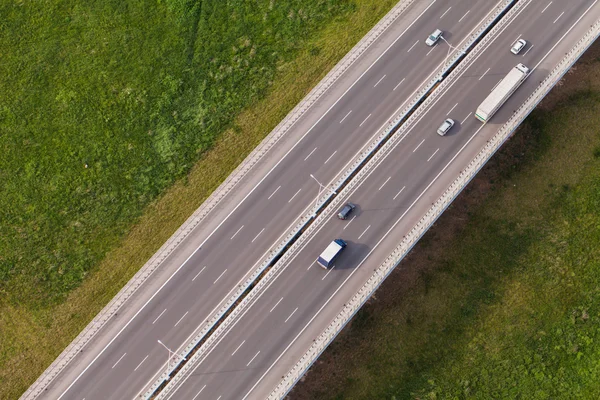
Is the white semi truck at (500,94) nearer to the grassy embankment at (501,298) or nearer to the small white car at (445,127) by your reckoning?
the small white car at (445,127)

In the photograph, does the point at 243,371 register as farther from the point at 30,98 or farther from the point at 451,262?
the point at 30,98

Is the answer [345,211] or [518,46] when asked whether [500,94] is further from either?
[345,211]

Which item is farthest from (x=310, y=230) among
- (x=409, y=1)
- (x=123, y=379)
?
(x=409, y=1)

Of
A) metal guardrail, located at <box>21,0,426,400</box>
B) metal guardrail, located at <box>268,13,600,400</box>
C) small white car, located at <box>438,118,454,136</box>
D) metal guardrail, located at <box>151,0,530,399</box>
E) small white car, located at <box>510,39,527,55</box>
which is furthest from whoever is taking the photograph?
small white car, located at <box>510,39,527,55</box>

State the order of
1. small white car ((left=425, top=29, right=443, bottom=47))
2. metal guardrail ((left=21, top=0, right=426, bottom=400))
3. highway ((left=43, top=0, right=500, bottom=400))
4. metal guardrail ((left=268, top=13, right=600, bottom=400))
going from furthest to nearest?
small white car ((left=425, top=29, right=443, bottom=47)) → metal guardrail ((left=21, top=0, right=426, bottom=400)) → highway ((left=43, top=0, right=500, bottom=400)) → metal guardrail ((left=268, top=13, right=600, bottom=400))

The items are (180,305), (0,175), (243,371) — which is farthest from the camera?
(0,175)

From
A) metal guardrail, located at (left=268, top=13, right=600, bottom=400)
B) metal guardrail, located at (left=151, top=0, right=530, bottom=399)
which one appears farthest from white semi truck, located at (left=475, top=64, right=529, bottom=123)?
metal guardrail, located at (left=151, top=0, right=530, bottom=399)

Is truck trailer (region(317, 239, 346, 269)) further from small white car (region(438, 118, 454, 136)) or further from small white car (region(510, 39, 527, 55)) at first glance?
small white car (region(510, 39, 527, 55))
